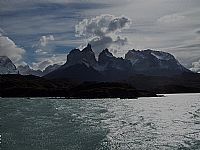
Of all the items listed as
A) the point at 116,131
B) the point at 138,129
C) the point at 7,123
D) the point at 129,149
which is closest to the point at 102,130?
the point at 116,131

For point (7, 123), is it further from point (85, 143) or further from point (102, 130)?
point (85, 143)

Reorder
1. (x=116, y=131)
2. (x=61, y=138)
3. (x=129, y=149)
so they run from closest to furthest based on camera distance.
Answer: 1. (x=129, y=149)
2. (x=61, y=138)
3. (x=116, y=131)

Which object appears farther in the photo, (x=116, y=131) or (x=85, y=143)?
(x=116, y=131)

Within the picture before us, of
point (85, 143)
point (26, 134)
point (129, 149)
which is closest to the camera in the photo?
point (129, 149)

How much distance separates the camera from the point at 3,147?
56.5 meters

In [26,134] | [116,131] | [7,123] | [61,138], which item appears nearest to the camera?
[61,138]

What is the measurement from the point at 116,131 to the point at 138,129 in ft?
20.8

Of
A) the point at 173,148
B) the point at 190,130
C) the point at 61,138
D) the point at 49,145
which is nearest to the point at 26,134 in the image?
the point at 61,138

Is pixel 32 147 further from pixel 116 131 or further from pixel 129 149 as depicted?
pixel 116 131

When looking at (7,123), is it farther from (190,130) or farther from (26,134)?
(190,130)

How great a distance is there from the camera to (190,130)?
76688 mm

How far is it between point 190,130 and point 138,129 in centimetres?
1133

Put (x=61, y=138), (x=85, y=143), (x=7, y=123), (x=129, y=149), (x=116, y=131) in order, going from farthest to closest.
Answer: (x=7, y=123)
(x=116, y=131)
(x=61, y=138)
(x=85, y=143)
(x=129, y=149)

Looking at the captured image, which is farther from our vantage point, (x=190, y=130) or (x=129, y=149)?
(x=190, y=130)
